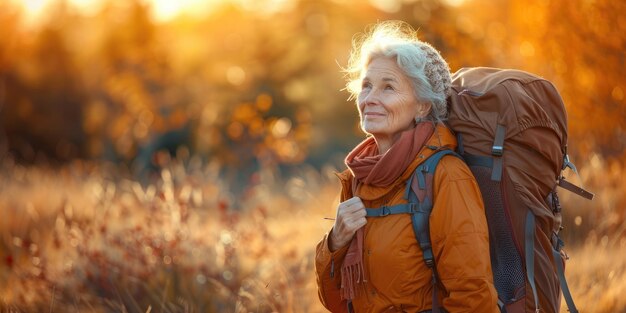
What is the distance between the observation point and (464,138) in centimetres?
322

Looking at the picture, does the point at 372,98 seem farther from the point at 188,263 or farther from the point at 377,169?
the point at 188,263

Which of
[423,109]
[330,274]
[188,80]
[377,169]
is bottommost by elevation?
[188,80]

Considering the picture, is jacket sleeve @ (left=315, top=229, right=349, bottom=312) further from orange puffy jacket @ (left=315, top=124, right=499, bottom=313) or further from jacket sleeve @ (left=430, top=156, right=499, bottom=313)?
jacket sleeve @ (left=430, top=156, right=499, bottom=313)

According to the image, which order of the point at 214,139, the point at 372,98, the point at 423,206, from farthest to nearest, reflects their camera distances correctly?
1. the point at 214,139
2. the point at 372,98
3. the point at 423,206

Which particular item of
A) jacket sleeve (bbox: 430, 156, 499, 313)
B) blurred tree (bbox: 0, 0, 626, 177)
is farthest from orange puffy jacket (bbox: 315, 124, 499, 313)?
blurred tree (bbox: 0, 0, 626, 177)

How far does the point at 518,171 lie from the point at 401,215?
0.49 meters

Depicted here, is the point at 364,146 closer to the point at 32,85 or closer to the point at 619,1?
the point at 619,1

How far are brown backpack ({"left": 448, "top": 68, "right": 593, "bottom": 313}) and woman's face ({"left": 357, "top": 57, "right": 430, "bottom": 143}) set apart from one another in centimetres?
19

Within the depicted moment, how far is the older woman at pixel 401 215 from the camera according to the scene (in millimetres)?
2930

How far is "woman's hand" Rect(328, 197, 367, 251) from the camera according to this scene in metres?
3.14

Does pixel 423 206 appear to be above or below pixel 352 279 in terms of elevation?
above

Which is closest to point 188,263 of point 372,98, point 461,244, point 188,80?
point 372,98

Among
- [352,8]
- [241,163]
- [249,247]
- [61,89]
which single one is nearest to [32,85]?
[61,89]

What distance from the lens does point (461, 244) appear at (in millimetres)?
2912
